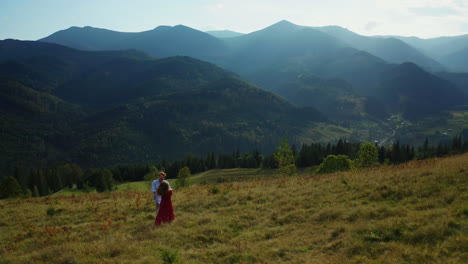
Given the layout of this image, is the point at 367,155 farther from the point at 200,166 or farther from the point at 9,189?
the point at 200,166

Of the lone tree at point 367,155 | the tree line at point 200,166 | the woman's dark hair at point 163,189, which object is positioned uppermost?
the woman's dark hair at point 163,189

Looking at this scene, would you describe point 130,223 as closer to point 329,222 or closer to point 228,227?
point 228,227

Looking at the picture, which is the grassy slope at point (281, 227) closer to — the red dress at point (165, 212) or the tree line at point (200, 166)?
the red dress at point (165, 212)

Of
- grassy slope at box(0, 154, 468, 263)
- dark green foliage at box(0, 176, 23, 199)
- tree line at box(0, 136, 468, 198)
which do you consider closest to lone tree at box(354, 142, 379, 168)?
tree line at box(0, 136, 468, 198)

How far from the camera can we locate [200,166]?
481 ft

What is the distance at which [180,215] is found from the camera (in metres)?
16.7

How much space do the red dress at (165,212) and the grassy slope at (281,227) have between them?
527mm

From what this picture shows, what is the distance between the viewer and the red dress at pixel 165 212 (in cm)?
1515

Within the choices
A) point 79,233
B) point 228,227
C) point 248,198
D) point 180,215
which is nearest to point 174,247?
point 228,227

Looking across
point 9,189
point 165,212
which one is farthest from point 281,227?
point 9,189

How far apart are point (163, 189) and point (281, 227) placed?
6.52m

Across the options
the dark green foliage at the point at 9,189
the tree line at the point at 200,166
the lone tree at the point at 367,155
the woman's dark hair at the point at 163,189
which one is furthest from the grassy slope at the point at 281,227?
the lone tree at the point at 367,155

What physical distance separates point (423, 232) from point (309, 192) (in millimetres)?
8302

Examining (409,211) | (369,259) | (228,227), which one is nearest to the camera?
(369,259)
